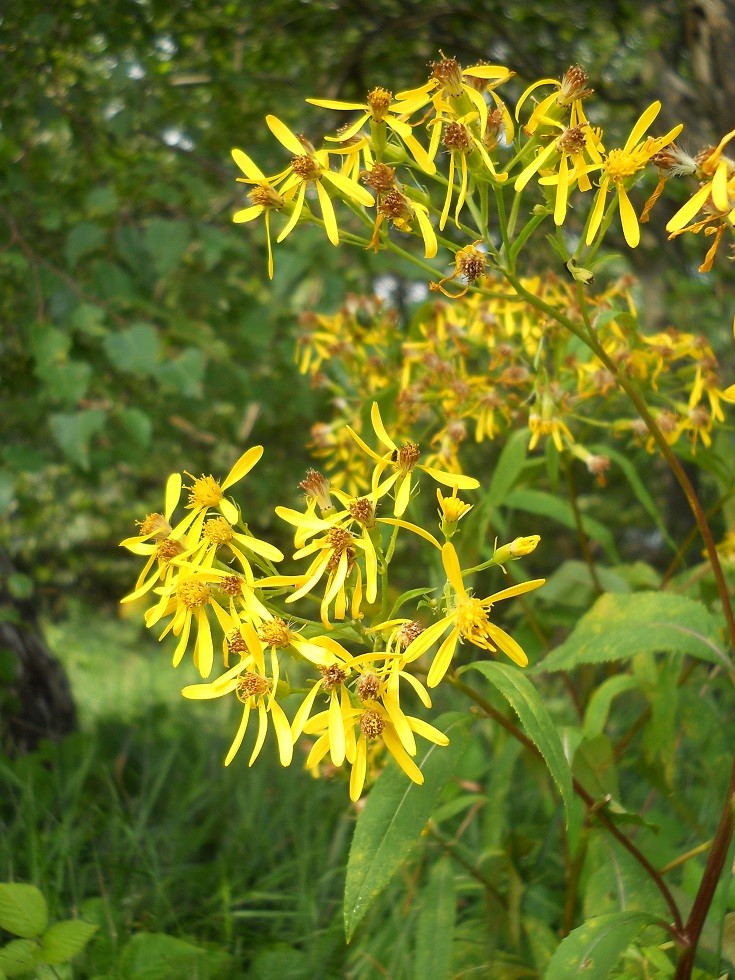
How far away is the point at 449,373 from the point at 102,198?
1459 millimetres

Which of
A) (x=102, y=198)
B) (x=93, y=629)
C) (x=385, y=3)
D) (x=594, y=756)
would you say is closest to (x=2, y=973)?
(x=594, y=756)

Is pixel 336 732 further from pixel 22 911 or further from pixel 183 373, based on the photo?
pixel 183 373

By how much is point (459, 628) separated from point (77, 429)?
1.80 metres

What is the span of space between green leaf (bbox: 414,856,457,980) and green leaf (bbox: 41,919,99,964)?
1.80ft

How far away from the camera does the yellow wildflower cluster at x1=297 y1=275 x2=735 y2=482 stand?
1.77 meters

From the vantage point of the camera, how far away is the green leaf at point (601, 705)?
1.71 meters

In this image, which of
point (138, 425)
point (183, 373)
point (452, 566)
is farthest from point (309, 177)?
point (138, 425)

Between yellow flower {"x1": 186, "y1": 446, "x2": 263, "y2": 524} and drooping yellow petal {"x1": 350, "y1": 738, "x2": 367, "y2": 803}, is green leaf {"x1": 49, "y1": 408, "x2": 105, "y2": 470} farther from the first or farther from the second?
drooping yellow petal {"x1": 350, "y1": 738, "x2": 367, "y2": 803}

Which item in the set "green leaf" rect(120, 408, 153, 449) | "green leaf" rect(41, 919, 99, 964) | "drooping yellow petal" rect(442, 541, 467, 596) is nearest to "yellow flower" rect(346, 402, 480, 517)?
"drooping yellow petal" rect(442, 541, 467, 596)

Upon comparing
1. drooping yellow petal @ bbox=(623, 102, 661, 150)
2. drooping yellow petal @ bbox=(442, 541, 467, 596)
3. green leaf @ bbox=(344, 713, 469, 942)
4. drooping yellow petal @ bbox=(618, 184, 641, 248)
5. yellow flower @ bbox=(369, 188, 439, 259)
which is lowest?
green leaf @ bbox=(344, 713, 469, 942)

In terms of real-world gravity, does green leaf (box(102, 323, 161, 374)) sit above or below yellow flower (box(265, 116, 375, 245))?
below

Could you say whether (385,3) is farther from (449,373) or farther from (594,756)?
(594,756)

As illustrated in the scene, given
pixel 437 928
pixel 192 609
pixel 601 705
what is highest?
pixel 192 609

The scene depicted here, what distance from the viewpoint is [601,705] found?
1.76m
